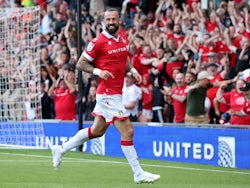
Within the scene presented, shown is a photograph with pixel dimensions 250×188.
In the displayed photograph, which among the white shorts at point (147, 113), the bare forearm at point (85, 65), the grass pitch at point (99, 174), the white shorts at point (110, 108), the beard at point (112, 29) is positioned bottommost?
the white shorts at point (147, 113)

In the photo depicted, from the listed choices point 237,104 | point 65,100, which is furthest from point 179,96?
point 65,100

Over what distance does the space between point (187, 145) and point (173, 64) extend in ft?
13.3

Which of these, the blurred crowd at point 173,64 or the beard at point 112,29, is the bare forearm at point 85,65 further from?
the blurred crowd at point 173,64

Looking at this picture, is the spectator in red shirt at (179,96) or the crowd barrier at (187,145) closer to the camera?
the crowd barrier at (187,145)

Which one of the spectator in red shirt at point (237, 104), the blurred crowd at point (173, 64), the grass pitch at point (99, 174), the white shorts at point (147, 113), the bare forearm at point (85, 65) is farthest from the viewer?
the white shorts at point (147, 113)

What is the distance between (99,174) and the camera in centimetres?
1412

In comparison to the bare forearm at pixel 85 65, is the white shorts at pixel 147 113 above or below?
below

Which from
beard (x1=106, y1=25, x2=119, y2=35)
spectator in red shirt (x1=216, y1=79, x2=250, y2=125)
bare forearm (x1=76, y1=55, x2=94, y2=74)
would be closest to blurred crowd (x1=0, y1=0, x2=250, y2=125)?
spectator in red shirt (x1=216, y1=79, x2=250, y2=125)

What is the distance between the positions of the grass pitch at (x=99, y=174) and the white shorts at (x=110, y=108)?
93 centimetres

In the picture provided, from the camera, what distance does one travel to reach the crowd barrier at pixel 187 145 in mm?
16844

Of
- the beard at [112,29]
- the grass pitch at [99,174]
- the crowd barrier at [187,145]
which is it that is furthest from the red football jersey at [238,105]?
the beard at [112,29]

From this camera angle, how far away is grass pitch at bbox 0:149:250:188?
1239 cm

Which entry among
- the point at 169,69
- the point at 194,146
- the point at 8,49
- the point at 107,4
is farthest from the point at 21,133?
the point at 107,4

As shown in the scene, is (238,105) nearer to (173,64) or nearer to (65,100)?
(173,64)
